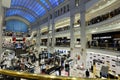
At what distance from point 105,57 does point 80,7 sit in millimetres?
8010

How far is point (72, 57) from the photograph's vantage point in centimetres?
2262

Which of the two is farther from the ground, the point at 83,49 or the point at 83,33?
the point at 83,33

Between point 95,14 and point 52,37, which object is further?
point 52,37

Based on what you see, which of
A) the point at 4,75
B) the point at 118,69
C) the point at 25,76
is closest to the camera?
the point at 25,76

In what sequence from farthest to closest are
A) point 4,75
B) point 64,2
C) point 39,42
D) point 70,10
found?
point 39,42 < point 64,2 < point 70,10 < point 4,75

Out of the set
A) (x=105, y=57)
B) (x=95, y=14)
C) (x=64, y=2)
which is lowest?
(x=105, y=57)

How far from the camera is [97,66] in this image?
721 inches

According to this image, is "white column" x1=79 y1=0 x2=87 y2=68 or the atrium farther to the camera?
"white column" x1=79 y1=0 x2=87 y2=68

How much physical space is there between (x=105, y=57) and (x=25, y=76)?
16.4 m

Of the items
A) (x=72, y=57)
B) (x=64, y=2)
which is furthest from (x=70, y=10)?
(x=72, y=57)

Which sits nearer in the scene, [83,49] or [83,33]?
[83,49]

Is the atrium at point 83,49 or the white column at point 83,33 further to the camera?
the white column at point 83,33

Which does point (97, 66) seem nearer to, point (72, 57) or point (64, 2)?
point (72, 57)

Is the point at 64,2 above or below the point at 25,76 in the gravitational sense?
above
